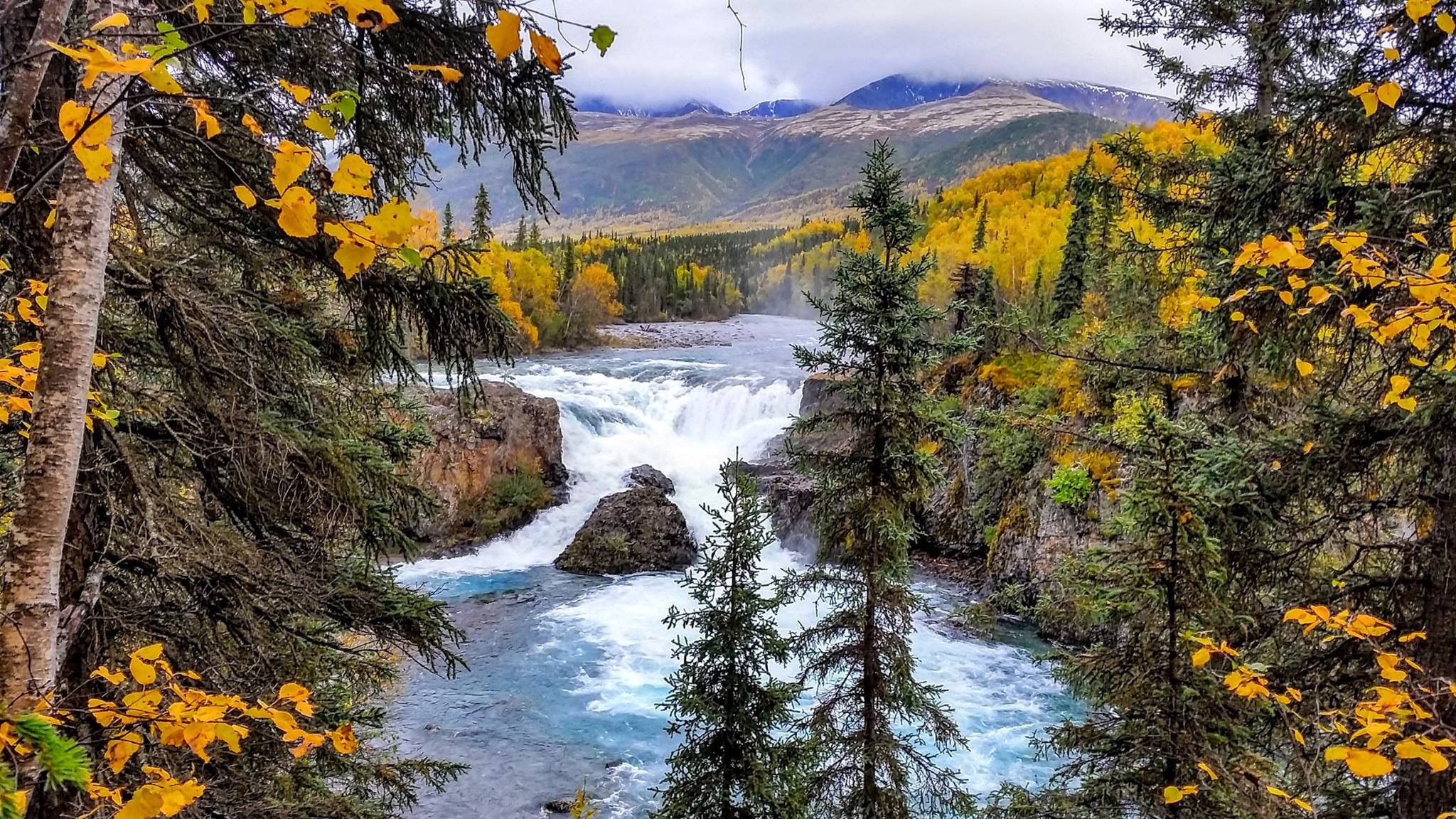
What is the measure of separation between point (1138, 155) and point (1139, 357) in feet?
7.67

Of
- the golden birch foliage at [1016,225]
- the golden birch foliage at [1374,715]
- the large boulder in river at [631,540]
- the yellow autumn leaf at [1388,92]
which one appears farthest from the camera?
the golden birch foliage at [1016,225]

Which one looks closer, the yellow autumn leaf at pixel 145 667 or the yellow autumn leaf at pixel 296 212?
the yellow autumn leaf at pixel 296 212

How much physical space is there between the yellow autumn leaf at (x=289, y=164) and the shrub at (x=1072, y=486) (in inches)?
662

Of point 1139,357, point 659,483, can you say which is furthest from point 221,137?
point 659,483

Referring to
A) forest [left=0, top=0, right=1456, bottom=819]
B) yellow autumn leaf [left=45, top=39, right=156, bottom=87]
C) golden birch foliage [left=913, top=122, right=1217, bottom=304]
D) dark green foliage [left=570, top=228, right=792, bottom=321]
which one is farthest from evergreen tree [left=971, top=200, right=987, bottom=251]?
yellow autumn leaf [left=45, top=39, right=156, bottom=87]

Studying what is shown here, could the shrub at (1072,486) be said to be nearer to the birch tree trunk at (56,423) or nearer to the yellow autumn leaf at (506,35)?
the yellow autumn leaf at (506,35)

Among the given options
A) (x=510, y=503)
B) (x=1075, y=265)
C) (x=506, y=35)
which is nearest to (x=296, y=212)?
(x=506, y=35)

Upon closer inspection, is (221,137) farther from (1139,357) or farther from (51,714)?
(1139,357)

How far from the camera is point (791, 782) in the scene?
7.07m

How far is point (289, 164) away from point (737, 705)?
674cm

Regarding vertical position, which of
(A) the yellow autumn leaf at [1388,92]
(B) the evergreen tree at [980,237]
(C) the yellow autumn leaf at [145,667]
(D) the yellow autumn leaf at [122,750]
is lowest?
(D) the yellow autumn leaf at [122,750]

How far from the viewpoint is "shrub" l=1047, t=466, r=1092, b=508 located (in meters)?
15.8

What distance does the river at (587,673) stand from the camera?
39.5 ft

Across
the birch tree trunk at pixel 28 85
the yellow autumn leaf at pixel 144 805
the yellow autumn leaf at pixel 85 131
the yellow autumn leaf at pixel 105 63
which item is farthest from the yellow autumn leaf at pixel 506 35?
the yellow autumn leaf at pixel 144 805
